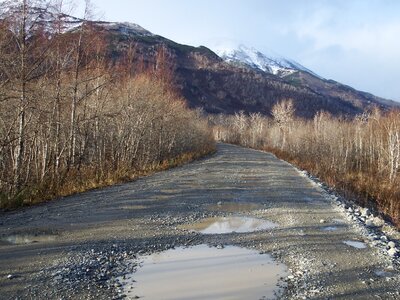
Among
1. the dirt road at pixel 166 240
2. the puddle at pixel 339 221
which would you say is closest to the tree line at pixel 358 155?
the puddle at pixel 339 221

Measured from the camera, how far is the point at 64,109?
16188 mm

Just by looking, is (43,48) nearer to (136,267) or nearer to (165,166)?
(136,267)

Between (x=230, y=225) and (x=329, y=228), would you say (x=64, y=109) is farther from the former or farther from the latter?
(x=329, y=228)

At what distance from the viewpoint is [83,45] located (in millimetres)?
15125

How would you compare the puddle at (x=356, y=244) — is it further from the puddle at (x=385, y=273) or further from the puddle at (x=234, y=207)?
the puddle at (x=234, y=207)

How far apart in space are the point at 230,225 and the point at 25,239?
4.45 m

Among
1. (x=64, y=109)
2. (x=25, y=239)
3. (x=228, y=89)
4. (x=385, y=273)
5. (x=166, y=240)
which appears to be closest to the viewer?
(x=385, y=273)

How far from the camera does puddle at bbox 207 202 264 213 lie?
1144cm

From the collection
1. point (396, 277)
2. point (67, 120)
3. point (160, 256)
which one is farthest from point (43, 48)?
point (396, 277)

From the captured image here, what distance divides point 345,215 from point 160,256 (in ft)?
20.5

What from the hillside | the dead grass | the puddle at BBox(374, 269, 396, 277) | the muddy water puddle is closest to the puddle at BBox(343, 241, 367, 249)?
the muddy water puddle

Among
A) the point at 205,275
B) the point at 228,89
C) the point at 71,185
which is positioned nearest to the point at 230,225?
the point at 205,275

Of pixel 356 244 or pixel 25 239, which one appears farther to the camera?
pixel 356 244

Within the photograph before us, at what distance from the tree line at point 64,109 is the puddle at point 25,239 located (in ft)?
8.59
